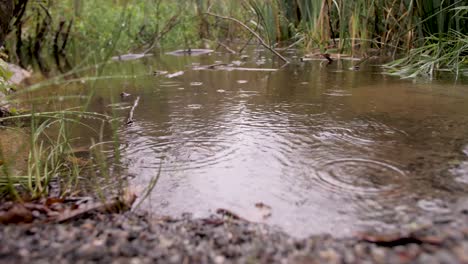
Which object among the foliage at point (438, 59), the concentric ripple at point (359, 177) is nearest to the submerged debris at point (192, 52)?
the foliage at point (438, 59)

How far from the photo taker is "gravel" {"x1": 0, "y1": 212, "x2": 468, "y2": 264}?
91 cm

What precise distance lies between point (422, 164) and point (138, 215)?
0.95m

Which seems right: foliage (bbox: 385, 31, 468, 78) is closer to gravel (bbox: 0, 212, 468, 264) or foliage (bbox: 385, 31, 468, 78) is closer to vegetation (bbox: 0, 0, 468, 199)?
vegetation (bbox: 0, 0, 468, 199)

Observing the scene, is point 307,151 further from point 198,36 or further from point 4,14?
point 198,36

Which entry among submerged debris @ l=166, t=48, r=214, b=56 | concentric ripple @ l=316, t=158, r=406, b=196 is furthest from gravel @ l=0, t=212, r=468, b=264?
submerged debris @ l=166, t=48, r=214, b=56

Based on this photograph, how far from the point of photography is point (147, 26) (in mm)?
7246

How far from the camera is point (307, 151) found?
1.63 metres

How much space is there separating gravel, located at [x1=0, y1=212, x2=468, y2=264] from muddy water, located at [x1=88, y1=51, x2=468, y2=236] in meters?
0.08

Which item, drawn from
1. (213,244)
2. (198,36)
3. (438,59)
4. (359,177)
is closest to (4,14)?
(213,244)

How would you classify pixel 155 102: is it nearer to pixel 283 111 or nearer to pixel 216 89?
pixel 216 89

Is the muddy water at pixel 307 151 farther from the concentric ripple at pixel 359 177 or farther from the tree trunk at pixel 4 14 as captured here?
the tree trunk at pixel 4 14

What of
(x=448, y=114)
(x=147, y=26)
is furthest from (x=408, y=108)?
(x=147, y=26)

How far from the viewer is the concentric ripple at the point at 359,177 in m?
1.27

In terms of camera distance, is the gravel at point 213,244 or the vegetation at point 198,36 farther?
the vegetation at point 198,36
